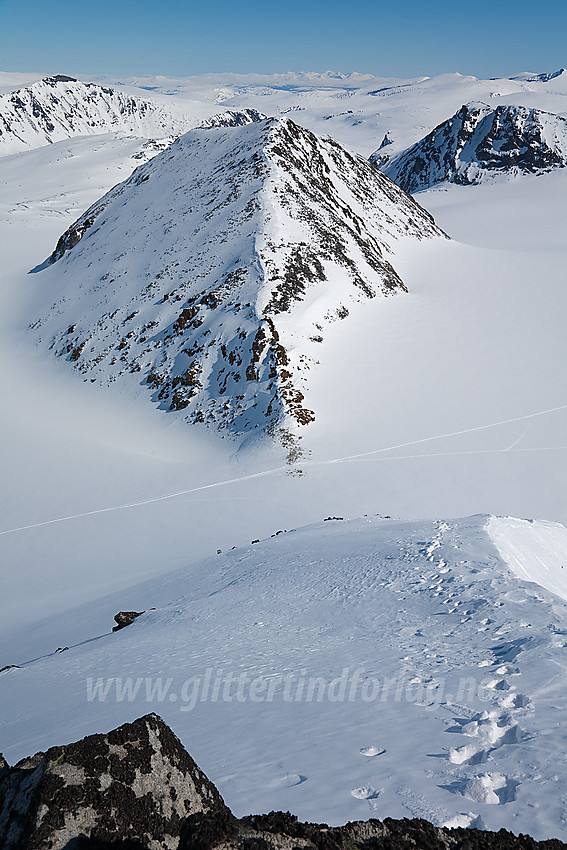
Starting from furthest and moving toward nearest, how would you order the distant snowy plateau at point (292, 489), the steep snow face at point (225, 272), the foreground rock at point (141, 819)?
the steep snow face at point (225, 272) < the distant snowy plateau at point (292, 489) < the foreground rock at point (141, 819)

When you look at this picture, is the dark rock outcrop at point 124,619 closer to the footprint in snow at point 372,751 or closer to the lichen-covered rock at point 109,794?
the footprint in snow at point 372,751

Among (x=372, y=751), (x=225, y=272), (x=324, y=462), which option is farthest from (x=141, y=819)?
(x=225, y=272)

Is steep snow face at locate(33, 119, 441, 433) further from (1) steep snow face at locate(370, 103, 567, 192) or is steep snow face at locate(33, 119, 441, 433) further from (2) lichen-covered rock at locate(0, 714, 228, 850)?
(1) steep snow face at locate(370, 103, 567, 192)

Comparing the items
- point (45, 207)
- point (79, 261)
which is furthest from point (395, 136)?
point (79, 261)

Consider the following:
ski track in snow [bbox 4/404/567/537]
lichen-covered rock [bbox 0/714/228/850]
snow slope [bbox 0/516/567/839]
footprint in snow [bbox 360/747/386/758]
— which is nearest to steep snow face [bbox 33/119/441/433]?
ski track in snow [bbox 4/404/567/537]

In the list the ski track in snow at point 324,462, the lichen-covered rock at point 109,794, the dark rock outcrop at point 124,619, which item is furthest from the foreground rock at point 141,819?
the ski track in snow at point 324,462

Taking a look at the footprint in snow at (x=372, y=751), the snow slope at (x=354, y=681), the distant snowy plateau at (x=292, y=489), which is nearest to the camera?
the snow slope at (x=354, y=681)

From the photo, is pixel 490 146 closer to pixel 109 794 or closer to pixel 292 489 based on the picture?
pixel 292 489
